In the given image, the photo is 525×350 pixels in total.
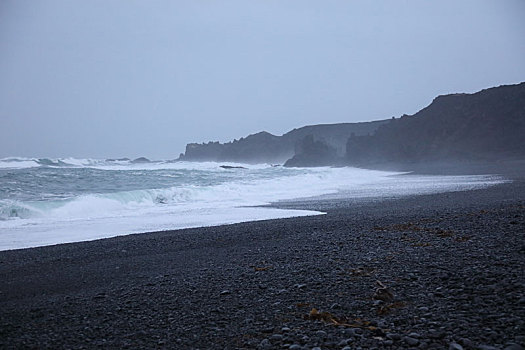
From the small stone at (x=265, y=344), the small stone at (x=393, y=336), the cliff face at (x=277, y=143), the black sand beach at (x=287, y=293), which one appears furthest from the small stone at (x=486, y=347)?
the cliff face at (x=277, y=143)

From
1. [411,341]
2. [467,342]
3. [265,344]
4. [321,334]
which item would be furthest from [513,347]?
[265,344]

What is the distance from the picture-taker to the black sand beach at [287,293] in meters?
2.96

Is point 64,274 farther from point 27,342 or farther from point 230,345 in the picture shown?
point 230,345

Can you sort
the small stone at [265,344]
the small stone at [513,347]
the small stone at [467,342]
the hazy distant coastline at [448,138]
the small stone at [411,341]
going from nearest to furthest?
the small stone at [513,347], the small stone at [467,342], the small stone at [411,341], the small stone at [265,344], the hazy distant coastline at [448,138]

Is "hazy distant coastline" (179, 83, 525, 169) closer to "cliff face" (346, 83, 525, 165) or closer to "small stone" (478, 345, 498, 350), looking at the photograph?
"cliff face" (346, 83, 525, 165)

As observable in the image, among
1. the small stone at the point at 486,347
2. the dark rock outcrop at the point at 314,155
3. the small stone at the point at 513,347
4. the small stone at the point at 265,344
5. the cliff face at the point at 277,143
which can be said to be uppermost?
the cliff face at the point at 277,143

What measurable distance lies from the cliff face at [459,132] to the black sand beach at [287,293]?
166 feet

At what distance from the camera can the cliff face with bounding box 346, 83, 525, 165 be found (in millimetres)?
54469

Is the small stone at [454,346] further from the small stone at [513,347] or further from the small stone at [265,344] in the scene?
the small stone at [265,344]

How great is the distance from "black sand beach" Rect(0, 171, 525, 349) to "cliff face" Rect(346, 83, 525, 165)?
50.5 meters

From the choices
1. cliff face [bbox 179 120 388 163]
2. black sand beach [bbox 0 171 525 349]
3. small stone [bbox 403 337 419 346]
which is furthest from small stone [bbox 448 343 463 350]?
cliff face [bbox 179 120 388 163]

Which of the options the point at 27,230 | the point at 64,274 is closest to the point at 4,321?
the point at 64,274

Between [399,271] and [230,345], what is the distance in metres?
2.15

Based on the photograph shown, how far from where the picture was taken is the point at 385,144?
6956 cm
